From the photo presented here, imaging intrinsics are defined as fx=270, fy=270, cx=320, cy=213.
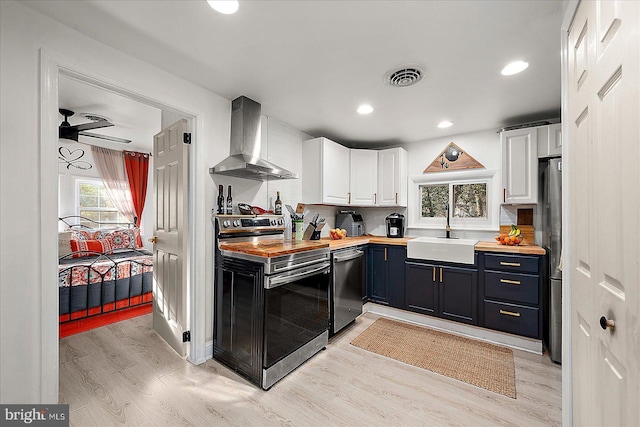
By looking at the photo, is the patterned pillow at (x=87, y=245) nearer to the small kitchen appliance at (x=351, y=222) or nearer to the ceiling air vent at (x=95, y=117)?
the ceiling air vent at (x=95, y=117)

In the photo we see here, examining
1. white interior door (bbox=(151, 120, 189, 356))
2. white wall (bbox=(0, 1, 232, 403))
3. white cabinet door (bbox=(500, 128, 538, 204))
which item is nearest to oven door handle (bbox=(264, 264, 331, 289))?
white interior door (bbox=(151, 120, 189, 356))

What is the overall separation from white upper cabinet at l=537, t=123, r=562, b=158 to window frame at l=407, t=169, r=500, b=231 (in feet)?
1.86

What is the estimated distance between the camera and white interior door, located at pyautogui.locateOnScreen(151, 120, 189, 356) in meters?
2.36

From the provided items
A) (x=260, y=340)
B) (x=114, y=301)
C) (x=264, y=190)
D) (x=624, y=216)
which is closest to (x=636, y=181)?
(x=624, y=216)

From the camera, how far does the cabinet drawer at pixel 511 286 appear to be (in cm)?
259

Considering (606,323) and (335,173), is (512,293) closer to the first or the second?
(606,323)

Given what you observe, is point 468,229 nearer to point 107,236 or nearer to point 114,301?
point 114,301

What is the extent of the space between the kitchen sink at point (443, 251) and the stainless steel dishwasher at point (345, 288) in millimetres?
629

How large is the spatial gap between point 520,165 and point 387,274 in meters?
1.90

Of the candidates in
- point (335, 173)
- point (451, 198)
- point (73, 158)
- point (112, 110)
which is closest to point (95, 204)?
point (73, 158)

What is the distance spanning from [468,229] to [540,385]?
1822 mm

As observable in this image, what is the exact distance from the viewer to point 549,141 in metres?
2.75

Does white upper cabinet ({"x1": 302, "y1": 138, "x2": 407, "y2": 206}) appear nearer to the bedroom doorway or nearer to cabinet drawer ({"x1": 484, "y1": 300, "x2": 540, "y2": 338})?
the bedroom doorway

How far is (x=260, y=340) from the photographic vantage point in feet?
6.49
